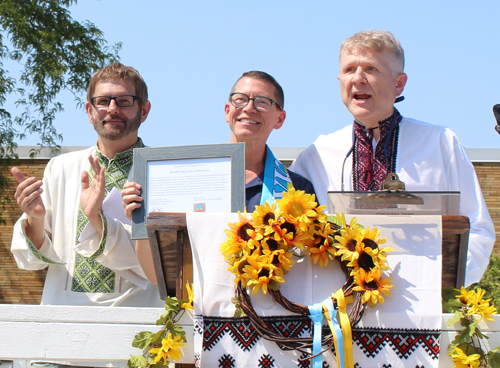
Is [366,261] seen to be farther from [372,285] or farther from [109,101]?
[109,101]

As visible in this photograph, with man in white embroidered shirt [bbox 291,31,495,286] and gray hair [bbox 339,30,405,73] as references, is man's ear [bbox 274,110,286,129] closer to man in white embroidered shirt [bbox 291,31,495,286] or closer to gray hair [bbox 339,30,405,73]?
man in white embroidered shirt [bbox 291,31,495,286]

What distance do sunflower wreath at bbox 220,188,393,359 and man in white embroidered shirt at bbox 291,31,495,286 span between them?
932 millimetres

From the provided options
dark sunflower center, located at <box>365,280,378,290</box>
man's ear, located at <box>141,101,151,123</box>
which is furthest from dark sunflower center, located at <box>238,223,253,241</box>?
man's ear, located at <box>141,101,151,123</box>

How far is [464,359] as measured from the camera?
1898mm

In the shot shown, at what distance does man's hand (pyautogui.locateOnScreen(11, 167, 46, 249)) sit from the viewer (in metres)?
2.80

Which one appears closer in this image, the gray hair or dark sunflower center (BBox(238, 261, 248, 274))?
dark sunflower center (BBox(238, 261, 248, 274))

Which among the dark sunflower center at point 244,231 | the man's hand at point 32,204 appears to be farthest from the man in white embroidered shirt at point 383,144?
the man's hand at point 32,204

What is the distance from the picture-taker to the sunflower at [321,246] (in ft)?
6.43

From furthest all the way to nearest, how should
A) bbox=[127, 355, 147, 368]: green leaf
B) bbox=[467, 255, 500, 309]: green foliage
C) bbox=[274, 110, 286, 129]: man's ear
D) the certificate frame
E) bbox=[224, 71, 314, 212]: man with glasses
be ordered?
1. bbox=[467, 255, 500, 309]: green foliage
2. bbox=[274, 110, 286, 129]: man's ear
3. bbox=[224, 71, 314, 212]: man with glasses
4. the certificate frame
5. bbox=[127, 355, 147, 368]: green leaf

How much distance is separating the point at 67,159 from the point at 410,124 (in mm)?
2041

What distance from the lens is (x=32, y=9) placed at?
9.42 metres

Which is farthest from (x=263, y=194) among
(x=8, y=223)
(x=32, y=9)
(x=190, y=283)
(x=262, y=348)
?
(x=8, y=223)

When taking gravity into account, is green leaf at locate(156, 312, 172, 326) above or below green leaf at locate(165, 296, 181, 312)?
below

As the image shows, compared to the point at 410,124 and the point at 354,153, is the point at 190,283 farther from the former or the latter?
the point at 410,124
